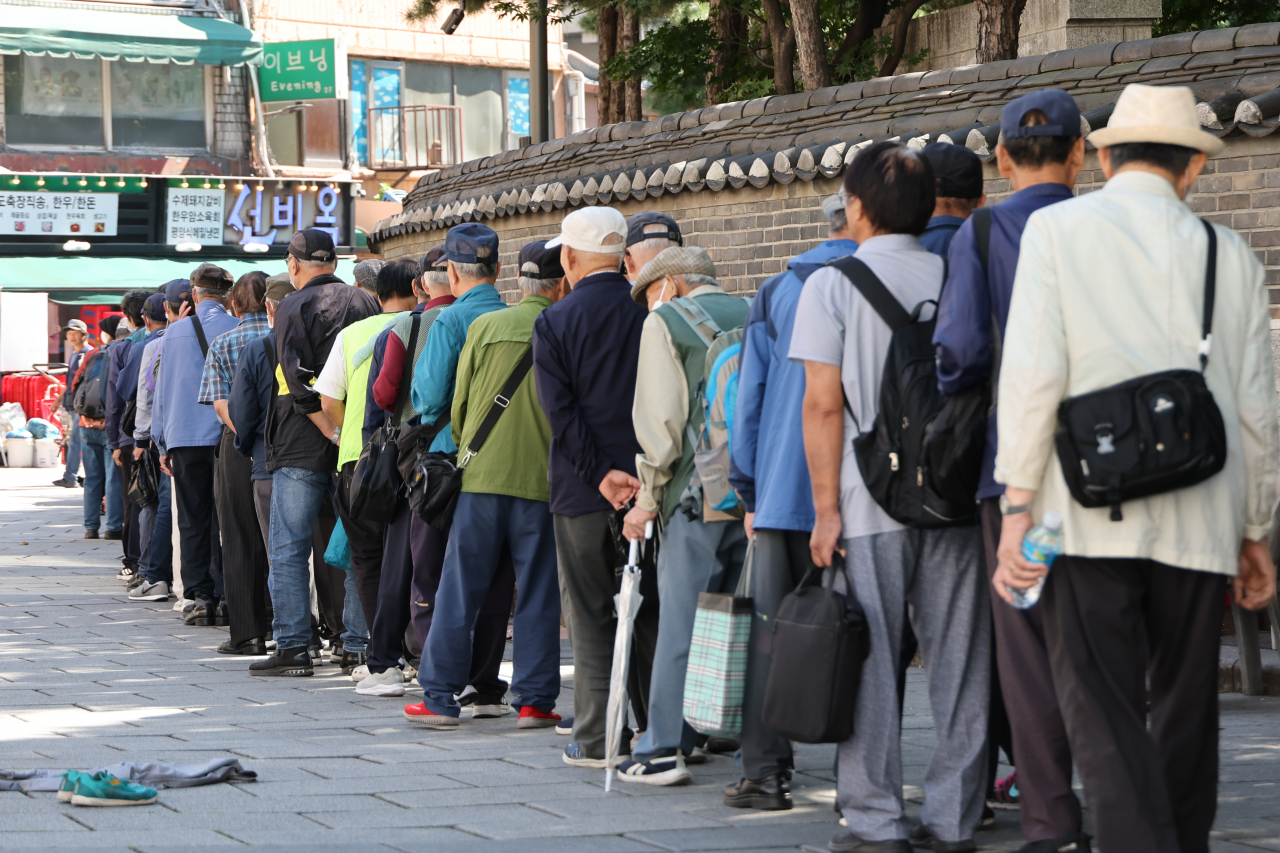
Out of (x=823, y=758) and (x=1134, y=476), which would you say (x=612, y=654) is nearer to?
(x=823, y=758)

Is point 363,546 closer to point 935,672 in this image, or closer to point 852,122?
point 935,672

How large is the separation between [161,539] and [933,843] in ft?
24.9

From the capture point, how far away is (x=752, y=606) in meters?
4.71

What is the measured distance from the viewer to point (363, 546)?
24.1 feet

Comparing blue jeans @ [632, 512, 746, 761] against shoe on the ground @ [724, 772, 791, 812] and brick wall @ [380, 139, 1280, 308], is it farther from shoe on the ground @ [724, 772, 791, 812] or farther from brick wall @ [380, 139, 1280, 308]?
brick wall @ [380, 139, 1280, 308]

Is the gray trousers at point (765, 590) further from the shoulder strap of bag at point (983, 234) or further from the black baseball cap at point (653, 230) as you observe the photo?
the black baseball cap at point (653, 230)

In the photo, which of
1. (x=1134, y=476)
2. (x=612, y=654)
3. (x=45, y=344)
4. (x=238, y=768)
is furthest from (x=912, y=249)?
(x=45, y=344)

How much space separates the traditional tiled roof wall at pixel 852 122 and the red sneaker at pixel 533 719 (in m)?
4.05

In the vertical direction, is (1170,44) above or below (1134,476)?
above

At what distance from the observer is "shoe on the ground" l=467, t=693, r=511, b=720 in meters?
6.66

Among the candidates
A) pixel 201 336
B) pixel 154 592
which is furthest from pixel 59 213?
pixel 201 336

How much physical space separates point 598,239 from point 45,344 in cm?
2104

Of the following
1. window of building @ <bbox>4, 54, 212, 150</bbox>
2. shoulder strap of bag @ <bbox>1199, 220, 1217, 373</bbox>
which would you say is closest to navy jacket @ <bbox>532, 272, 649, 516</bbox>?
shoulder strap of bag @ <bbox>1199, 220, 1217, 373</bbox>

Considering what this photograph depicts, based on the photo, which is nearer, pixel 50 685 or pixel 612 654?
pixel 612 654
